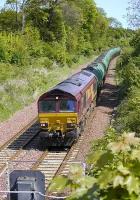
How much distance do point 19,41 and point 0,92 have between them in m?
16.8

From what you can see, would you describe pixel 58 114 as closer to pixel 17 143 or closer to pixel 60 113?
pixel 60 113

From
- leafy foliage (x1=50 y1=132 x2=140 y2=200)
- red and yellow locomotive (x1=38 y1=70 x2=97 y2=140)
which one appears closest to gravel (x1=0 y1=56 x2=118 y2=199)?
red and yellow locomotive (x1=38 y1=70 x2=97 y2=140)

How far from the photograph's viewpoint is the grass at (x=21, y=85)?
26983mm

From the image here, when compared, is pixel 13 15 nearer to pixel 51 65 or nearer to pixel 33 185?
pixel 51 65

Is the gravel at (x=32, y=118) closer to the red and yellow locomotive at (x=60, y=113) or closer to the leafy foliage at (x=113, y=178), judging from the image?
the red and yellow locomotive at (x=60, y=113)

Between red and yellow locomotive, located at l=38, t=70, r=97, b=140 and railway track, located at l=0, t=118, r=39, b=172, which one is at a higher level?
red and yellow locomotive, located at l=38, t=70, r=97, b=140

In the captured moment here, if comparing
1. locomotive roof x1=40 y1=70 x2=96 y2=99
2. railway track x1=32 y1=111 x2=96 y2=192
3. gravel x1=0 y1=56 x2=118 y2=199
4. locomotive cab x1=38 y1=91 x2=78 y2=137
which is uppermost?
locomotive roof x1=40 y1=70 x2=96 y2=99

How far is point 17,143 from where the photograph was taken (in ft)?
64.0

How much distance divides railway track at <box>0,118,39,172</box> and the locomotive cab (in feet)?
4.37

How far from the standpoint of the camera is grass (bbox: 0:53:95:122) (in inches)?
1062

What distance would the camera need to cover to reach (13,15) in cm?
5556

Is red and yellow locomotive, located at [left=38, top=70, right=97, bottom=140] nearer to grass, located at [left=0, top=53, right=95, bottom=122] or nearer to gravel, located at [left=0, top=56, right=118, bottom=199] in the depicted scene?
gravel, located at [left=0, top=56, right=118, bottom=199]

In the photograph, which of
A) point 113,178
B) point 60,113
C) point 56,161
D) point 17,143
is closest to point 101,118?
point 17,143

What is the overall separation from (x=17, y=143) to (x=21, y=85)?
11.5 metres
